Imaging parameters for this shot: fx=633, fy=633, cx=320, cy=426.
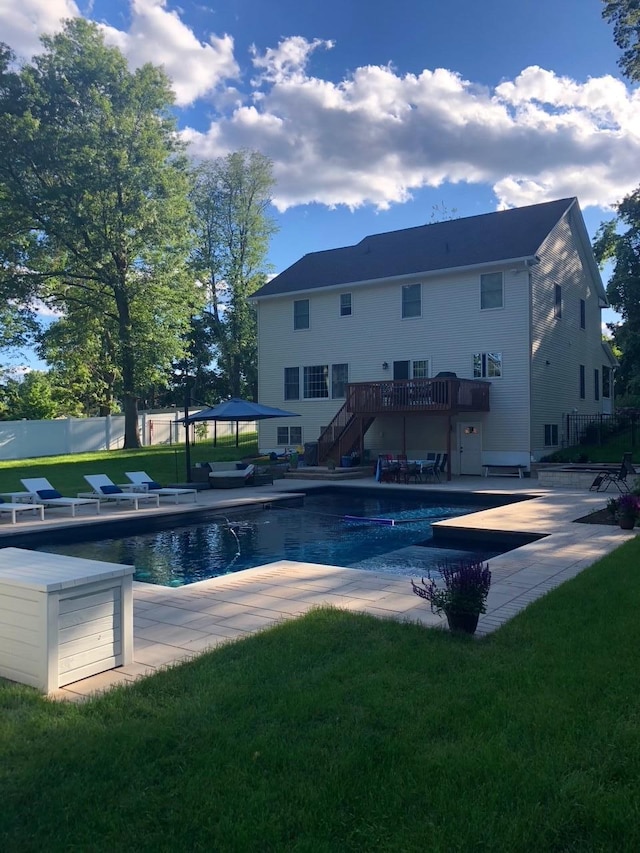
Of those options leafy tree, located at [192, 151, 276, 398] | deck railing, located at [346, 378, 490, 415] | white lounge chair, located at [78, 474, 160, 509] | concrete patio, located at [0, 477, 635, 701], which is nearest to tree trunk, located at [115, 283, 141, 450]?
leafy tree, located at [192, 151, 276, 398]

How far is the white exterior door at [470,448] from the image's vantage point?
22.9 m

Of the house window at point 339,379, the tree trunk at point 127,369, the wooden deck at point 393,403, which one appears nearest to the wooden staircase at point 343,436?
the wooden deck at point 393,403

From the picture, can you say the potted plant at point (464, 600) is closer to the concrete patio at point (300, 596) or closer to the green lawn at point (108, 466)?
the concrete patio at point (300, 596)

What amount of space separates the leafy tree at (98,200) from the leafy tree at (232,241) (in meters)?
7.05

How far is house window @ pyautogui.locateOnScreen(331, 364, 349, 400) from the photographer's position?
2595cm

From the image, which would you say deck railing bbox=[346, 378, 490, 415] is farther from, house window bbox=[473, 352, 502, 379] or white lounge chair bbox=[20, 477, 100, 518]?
white lounge chair bbox=[20, 477, 100, 518]

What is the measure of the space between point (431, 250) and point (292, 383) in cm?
796

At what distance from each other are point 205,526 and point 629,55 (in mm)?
17512

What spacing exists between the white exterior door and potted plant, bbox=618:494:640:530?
1254 cm

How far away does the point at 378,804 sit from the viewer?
2.71 m

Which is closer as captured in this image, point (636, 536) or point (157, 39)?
point (636, 536)

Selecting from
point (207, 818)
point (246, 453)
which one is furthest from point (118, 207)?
point (207, 818)

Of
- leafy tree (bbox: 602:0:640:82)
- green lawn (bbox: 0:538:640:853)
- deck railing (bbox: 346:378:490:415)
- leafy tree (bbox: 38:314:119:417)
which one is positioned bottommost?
green lawn (bbox: 0:538:640:853)

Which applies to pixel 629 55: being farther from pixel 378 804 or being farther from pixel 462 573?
pixel 378 804
